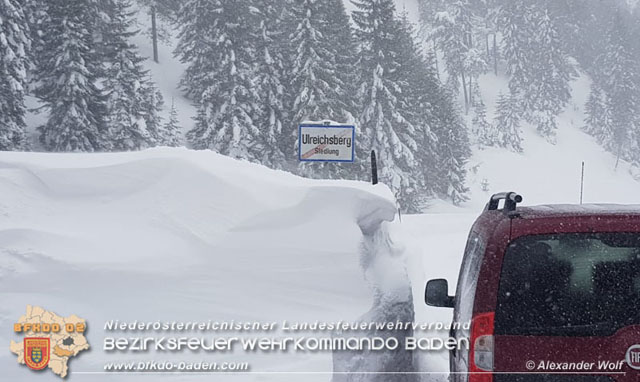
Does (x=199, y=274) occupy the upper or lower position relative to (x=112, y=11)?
lower

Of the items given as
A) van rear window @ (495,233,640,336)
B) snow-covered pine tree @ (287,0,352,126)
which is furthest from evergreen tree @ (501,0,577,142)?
van rear window @ (495,233,640,336)

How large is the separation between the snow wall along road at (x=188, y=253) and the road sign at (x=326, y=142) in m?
3.71

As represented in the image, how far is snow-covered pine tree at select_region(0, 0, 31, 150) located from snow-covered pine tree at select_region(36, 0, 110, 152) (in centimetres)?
182

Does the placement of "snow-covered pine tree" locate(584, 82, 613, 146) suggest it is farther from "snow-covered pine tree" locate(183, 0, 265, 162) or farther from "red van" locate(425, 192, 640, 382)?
"red van" locate(425, 192, 640, 382)

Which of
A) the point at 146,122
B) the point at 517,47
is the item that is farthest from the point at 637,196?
the point at 146,122

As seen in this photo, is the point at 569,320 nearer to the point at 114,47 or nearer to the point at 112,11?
the point at 114,47

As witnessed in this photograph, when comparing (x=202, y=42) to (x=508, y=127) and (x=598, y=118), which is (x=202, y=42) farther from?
(x=598, y=118)

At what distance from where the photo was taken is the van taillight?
292 centimetres

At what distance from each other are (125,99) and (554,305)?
34.5 m

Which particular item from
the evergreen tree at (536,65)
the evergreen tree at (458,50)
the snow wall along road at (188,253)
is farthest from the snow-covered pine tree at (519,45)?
the snow wall along road at (188,253)

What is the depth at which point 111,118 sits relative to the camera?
34469 mm

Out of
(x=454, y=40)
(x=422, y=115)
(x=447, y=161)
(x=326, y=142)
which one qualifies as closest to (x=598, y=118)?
(x=454, y=40)

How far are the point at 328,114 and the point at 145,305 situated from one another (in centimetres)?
3029

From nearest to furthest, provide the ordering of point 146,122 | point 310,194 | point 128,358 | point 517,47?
point 128,358 → point 310,194 → point 146,122 → point 517,47
